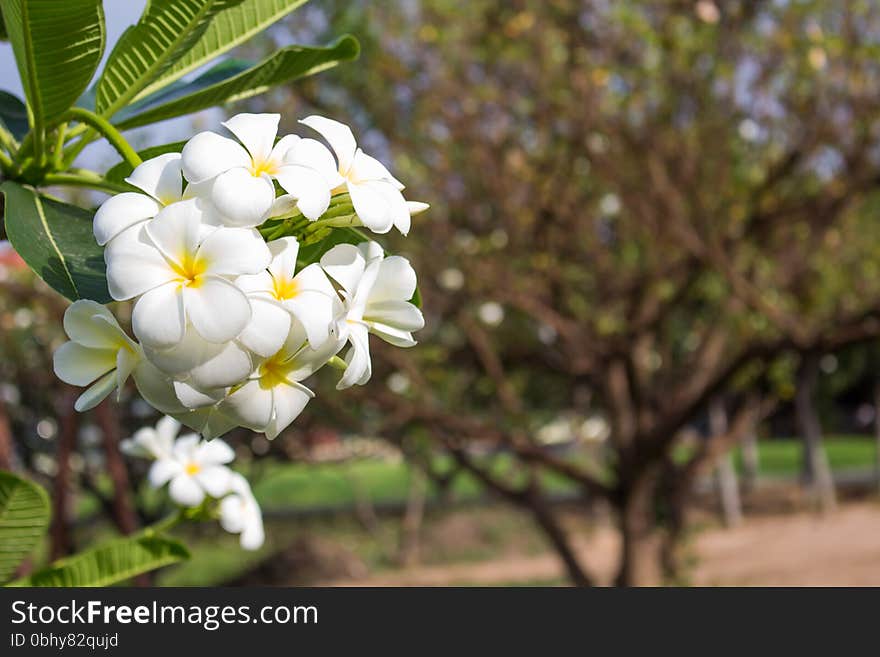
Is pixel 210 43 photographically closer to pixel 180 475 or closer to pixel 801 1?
pixel 180 475

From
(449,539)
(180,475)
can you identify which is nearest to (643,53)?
(180,475)

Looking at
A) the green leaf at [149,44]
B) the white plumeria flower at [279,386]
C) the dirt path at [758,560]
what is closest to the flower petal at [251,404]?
the white plumeria flower at [279,386]

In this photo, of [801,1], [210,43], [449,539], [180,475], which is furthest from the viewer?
[449,539]

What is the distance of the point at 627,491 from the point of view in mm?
4777

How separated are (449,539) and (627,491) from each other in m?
6.42

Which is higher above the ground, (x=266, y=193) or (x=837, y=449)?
(x=837, y=449)

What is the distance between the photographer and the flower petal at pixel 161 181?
475mm

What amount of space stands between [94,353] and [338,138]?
0.62 ft

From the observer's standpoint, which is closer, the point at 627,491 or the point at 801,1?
the point at 801,1

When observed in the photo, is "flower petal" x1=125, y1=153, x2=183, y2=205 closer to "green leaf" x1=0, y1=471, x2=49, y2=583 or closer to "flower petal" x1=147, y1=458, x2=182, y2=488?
"green leaf" x1=0, y1=471, x2=49, y2=583

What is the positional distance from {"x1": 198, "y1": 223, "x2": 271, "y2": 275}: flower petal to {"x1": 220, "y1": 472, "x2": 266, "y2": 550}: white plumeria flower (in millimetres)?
714

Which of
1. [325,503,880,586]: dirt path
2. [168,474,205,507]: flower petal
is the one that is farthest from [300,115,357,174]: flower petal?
[325,503,880,586]: dirt path

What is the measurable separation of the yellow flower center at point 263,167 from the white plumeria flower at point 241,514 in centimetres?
69

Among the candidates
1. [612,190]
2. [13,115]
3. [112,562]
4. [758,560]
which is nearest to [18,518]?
[112,562]
